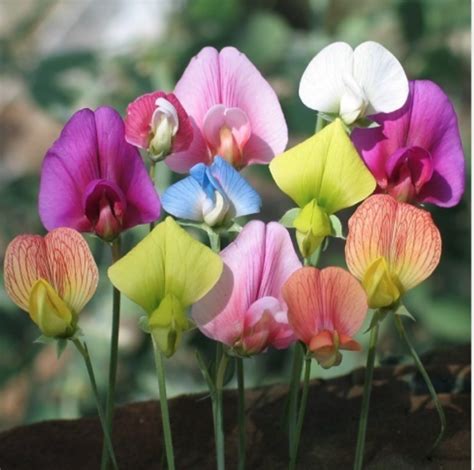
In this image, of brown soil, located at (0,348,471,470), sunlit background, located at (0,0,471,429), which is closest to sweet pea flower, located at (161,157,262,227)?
brown soil, located at (0,348,471,470)

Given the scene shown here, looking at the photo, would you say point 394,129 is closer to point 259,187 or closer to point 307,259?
point 307,259

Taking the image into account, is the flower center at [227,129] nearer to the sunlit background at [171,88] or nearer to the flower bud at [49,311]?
the flower bud at [49,311]

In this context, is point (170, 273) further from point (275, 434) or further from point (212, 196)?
point (275, 434)

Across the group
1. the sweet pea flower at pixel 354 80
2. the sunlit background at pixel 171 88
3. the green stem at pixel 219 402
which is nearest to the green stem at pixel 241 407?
the green stem at pixel 219 402

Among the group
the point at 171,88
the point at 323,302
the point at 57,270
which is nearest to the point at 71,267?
the point at 57,270

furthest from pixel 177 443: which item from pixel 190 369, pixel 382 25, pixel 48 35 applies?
pixel 48 35

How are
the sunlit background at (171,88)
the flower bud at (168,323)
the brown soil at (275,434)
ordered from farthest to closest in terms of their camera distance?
the sunlit background at (171,88)
the brown soil at (275,434)
the flower bud at (168,323)
